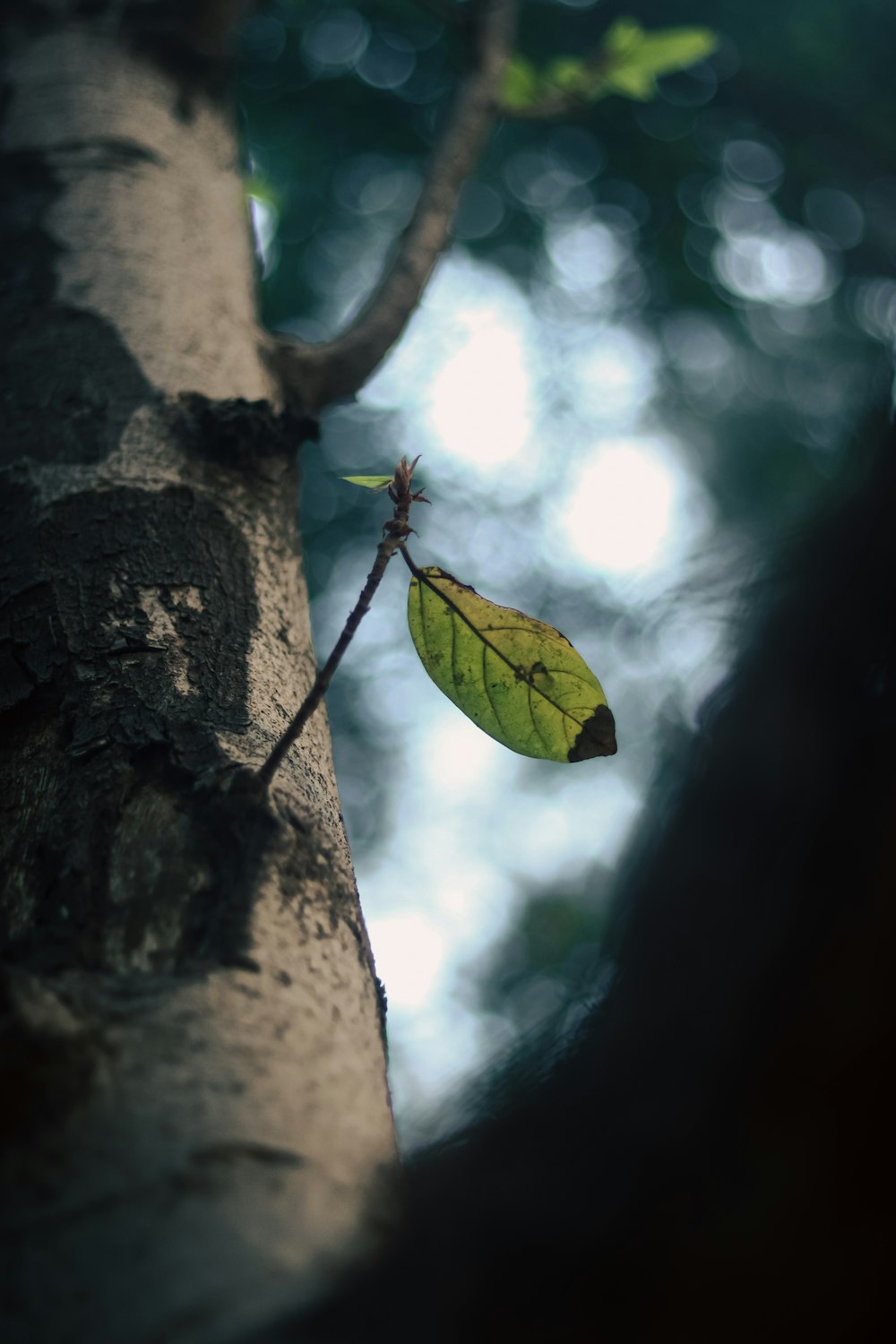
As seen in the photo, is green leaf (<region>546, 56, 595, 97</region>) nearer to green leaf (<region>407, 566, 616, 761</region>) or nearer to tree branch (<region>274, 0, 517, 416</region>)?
tree branch (<region>274, 0, 517, 416</region>)

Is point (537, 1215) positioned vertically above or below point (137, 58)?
below

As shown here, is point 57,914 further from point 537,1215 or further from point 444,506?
point 444,506

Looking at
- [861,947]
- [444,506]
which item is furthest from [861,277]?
[861,947]

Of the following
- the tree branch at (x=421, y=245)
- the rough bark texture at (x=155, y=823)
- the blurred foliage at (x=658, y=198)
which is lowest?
the rough bark texture at (x=155, y=823)

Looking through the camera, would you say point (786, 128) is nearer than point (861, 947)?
No

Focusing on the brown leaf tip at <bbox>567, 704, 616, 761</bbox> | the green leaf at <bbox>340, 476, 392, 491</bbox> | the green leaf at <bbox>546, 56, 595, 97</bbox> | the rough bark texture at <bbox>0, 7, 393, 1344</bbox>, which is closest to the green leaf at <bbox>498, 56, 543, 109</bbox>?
the green leaf at <bbox>546, 56, 595, 97</bbox>

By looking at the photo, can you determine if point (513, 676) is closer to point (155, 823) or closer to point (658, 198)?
point (155, 823)

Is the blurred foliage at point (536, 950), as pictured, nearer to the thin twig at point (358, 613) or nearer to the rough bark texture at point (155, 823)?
the rough bark texture at point (155, 823)

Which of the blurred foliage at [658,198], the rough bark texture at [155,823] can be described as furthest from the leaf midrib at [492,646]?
the blurred foliage at [658,198]
